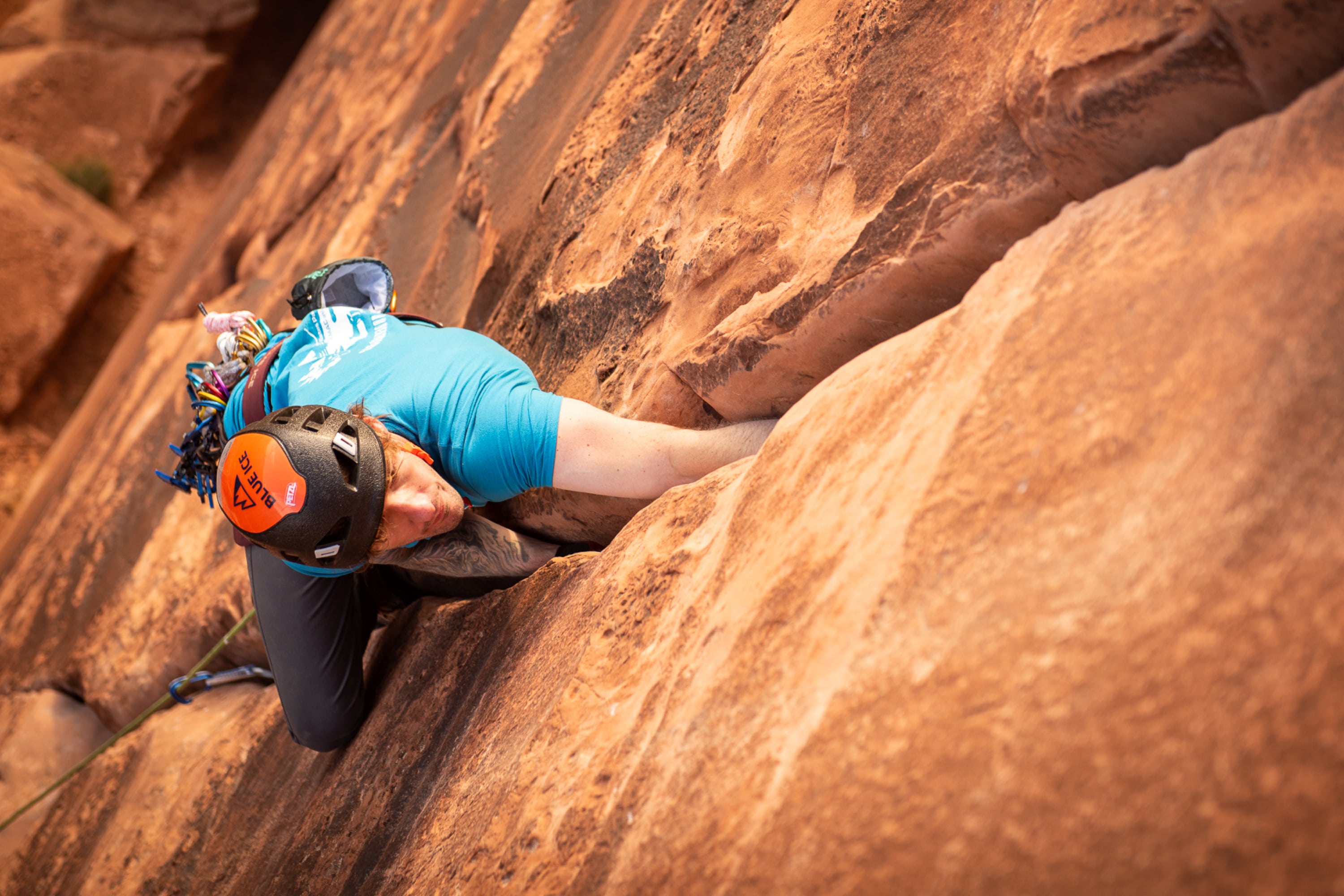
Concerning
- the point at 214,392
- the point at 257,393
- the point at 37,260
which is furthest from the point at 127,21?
the point at 257,393

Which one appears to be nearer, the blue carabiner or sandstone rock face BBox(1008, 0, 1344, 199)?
sandstone rock face BBox(1008, 0, 1344, 199)

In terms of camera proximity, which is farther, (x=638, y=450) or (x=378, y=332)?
(x=378, y=332)

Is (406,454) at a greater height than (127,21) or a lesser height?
lesser

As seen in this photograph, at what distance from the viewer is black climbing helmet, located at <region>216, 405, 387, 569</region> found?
A: 203 cm

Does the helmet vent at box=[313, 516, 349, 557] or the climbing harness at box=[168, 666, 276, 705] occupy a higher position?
the helmet vent at box=[313, 516, 349, 557]

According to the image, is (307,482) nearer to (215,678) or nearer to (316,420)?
(316,420)

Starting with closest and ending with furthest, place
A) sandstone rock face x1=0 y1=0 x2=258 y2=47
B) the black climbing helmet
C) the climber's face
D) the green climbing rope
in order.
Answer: the black climbing helmet
the climber's face
the green climbing rope
sandstone rock face x1=0 y1=0 x2=258 y2=47

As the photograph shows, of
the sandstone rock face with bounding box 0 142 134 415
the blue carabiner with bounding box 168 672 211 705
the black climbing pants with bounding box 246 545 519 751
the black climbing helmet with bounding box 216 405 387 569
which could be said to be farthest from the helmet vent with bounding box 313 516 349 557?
the sandstone rock face with bounding box 0 142 134 415

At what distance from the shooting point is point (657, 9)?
2742 mm

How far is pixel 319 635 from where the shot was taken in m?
2.76

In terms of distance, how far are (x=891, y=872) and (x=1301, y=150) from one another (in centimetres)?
100

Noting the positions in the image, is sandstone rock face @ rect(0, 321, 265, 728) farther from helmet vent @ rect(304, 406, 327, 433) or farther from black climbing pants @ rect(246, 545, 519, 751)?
helmet vent @ rect(304, 406, 327, 433)

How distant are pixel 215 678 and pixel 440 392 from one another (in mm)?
2161

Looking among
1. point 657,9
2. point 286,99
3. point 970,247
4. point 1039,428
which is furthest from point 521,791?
point 286,99
